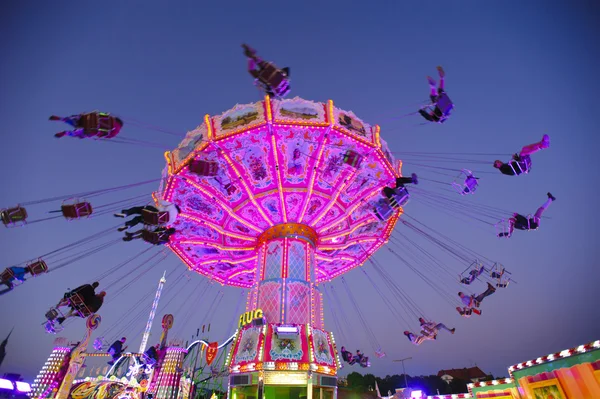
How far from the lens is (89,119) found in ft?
28.4

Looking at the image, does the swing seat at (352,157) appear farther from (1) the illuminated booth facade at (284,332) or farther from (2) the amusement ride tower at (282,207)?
(1) the illuminated booth facade at (284,332)

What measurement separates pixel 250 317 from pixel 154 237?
4.72 m

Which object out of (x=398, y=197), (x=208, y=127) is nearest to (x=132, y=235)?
(x=208, y=127)

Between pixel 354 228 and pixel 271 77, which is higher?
pixel 271 77

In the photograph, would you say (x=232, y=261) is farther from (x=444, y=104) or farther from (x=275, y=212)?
(x=444, y=104)

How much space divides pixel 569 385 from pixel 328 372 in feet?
23.3

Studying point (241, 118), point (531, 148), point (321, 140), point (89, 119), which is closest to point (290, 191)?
point (321, 140)

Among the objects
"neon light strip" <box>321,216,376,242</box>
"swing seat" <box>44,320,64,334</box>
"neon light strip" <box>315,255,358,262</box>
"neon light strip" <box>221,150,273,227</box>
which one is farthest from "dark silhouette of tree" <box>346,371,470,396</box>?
"swing seat" <box>44,320,64,334</box>

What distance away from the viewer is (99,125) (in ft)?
28.8

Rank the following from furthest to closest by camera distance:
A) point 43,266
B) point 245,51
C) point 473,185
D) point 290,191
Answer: point 290,191, point 473,185, point 43,266, point 245,51

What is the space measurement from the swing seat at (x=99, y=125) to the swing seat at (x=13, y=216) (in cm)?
345

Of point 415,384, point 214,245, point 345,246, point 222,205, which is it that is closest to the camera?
point 222,205

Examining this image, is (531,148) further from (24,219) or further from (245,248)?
(24,219)

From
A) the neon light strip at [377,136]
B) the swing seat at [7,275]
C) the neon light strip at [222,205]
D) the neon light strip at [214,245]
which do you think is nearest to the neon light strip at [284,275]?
the neon light strip at [222,205]
